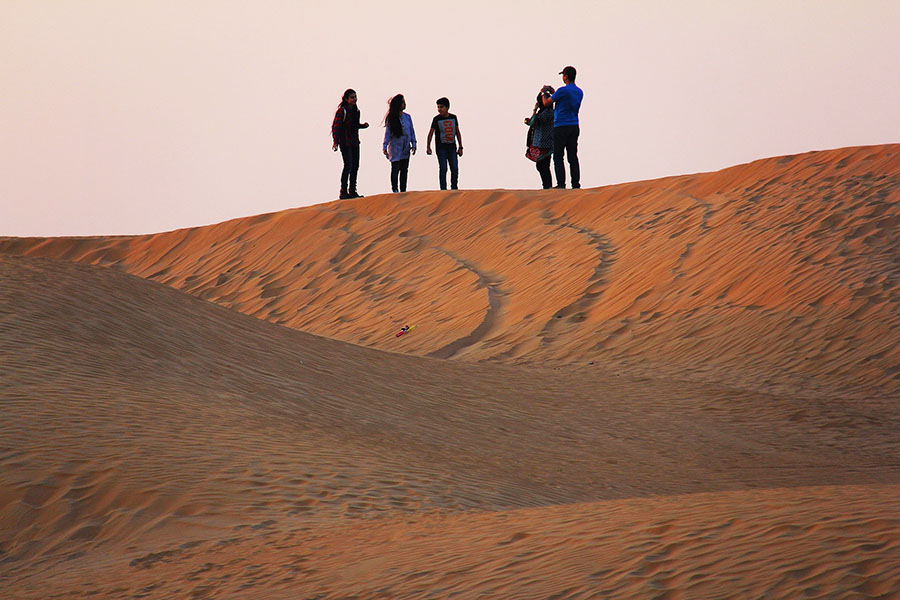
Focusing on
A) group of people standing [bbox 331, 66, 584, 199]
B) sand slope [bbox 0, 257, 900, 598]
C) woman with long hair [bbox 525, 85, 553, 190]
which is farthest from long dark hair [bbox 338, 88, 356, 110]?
sand slope [bbox 0, 257, 900, 598]

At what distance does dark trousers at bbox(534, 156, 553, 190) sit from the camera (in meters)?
17.2

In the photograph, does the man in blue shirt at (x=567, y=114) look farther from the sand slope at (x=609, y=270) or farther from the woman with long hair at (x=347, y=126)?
the woman with long hair at (x=347, y=126)

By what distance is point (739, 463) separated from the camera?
7.27 meters

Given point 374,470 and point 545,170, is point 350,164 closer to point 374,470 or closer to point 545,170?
point 545,170

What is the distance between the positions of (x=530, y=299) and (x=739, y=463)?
24.3 feet

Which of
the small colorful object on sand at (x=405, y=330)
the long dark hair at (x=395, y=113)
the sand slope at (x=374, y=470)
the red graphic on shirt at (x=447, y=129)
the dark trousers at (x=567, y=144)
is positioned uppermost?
the long dark hair at (x=395, y=113)

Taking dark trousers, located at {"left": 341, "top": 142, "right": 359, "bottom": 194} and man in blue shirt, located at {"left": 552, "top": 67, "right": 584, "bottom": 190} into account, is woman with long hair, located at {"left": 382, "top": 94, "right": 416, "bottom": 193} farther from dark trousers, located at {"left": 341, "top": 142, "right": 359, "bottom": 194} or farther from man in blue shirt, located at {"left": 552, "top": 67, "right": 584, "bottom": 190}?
man in blue shirt, located at {"left": 552, "top": 67, "right": 584, "bottom": 190}

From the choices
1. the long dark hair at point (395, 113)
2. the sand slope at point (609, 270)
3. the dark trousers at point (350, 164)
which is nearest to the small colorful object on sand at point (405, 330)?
the sand slope at point (609, 270)

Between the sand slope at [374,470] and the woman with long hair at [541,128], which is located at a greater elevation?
the woman with long hair at [541,128]

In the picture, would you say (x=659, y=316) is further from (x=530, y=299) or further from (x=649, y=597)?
(x=649, y=597)

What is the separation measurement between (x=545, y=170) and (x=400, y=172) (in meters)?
2.65

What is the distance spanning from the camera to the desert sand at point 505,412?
3453mm

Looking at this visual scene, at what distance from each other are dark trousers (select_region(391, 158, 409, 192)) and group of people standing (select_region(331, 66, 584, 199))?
0.02 metres


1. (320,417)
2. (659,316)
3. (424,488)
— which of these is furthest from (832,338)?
(424,488)
